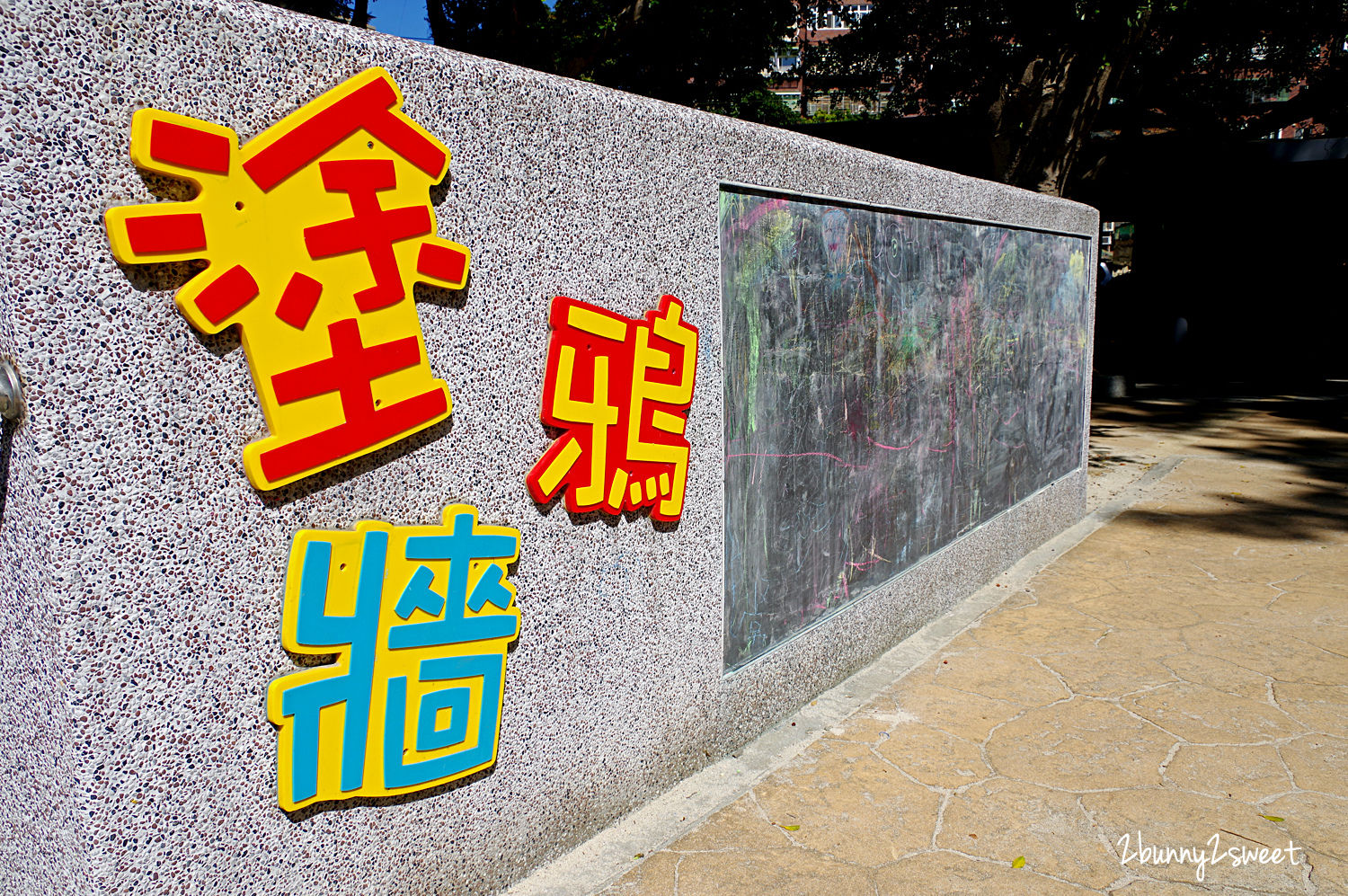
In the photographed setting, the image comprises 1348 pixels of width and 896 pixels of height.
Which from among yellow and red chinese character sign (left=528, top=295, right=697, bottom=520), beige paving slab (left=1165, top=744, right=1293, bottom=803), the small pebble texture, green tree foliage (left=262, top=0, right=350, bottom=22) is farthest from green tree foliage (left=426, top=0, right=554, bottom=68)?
beige paving slab (left=1165, top=744, right=1293, bottom=803)

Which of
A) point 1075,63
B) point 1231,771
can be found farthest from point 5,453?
point 1075,63

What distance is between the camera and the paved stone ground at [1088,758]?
262cm

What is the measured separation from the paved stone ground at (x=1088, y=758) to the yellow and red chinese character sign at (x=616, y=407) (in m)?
1.06

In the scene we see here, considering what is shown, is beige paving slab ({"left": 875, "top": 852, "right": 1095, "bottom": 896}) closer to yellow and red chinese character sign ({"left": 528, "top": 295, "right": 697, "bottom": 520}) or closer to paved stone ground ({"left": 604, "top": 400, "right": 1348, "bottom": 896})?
paved stone ground ({"left": 604, "top": 400, "right": 1348, "bottom": 896})

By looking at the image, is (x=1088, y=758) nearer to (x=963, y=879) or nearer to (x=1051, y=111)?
(x=963, y=879)

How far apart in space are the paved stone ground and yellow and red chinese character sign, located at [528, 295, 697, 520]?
1.06m

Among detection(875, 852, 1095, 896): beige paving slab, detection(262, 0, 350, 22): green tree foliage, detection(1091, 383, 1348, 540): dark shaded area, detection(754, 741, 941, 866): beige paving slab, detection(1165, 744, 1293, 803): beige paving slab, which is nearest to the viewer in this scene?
detection(875, 852, 1095, 896): beige paving slab

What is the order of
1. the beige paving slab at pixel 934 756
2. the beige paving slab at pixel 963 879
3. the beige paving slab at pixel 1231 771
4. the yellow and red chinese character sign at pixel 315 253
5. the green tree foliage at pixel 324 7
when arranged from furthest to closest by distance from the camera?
1. the green tree foliage at pixel 324 7
2. the beige paving slab at pixel 934 756
3. the beige paving slab at pixel 1231 771
4. the beige paving slab at pixel 963 879
5. the yellow and red chinese character sign at pixel 315 253

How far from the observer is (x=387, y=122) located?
6.37ft

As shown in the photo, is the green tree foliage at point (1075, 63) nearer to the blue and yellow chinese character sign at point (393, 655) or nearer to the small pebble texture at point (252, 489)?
the small pebble texture at point (252, 489)

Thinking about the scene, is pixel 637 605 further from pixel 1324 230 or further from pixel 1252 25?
pixel 1324 230

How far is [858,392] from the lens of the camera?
12.7 ft

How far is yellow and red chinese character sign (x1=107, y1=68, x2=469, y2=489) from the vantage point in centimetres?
167

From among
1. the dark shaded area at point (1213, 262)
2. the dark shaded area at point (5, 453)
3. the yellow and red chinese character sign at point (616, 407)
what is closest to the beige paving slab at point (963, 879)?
the yellow and red chinese character sign at point (616, 407)
